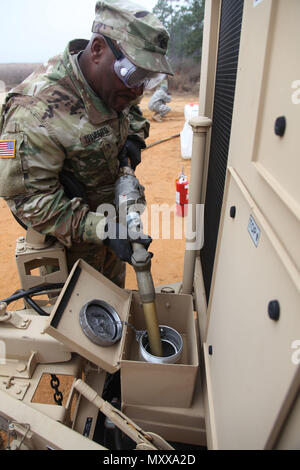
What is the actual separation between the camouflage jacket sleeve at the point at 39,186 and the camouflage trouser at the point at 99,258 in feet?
1.25

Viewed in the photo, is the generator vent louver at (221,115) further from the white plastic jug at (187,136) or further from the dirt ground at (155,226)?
the white plastic jug at (187,136)

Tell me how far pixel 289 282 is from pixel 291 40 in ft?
1.87

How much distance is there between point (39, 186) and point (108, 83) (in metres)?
0.74

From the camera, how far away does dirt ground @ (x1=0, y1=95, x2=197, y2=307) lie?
411cm

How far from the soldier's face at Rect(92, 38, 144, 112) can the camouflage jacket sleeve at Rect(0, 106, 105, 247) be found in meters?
0.44

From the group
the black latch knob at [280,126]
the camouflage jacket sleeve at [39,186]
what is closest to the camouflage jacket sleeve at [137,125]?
the camouflage jacket sleeve at [39,186]

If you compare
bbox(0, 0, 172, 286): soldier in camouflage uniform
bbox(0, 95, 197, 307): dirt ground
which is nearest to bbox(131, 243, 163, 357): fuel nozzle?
bbox(0, 0, 172, 286): soldier in camouflage uniform

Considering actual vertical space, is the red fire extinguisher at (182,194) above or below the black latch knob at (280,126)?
below

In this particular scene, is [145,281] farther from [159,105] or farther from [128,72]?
[159,105]

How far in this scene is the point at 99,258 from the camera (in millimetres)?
2535

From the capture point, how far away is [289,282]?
0.71 m

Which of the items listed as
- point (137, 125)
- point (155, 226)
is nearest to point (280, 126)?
point (137, 125)

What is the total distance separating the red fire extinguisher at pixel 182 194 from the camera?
15.9 ft
